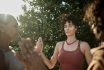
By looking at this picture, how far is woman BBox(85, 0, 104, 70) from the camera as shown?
1.89m

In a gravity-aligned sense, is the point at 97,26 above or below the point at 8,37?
above

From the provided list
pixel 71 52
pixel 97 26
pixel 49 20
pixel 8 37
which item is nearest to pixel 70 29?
pixel 71 52

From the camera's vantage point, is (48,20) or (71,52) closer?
(71,52)

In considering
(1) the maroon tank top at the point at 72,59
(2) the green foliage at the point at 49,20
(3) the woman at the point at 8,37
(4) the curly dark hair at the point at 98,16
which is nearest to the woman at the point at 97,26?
(4) the curly dark hair at the point at 98,16

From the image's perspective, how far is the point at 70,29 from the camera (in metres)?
5.85

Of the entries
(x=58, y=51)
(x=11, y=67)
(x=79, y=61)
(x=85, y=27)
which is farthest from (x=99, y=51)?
(x=85, y=27)

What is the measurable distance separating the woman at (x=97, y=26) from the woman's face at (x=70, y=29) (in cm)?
357

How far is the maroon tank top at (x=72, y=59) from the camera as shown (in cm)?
579

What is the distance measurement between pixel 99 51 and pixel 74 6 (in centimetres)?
2308

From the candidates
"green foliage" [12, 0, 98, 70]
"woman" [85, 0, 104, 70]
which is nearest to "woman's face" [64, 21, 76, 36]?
"woman" [85, 0, 104, 70]

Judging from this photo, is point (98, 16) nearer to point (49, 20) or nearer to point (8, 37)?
point (8, 37)

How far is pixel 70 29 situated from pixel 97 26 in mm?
3725

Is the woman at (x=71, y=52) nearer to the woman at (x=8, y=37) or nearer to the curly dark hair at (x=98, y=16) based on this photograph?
the woman at (x=8, y=37)

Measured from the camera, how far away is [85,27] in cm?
2412
